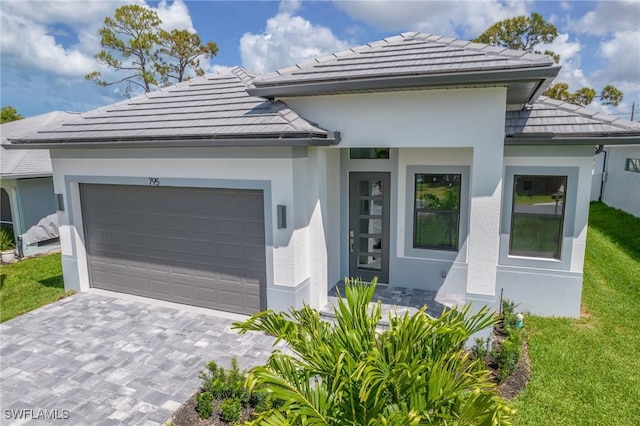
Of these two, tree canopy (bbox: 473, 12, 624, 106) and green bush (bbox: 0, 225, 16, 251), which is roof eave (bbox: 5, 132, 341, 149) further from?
tree canopy (bbox: 473, 12, 624, 106)

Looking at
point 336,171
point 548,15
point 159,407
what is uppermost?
point 548,15

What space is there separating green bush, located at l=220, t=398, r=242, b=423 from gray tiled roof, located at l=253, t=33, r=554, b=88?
5.76 m

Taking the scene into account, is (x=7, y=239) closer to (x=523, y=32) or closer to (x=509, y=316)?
(x=509, y=316)

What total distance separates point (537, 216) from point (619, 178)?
1774 centimetres

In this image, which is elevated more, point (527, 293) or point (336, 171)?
point (336, 171)

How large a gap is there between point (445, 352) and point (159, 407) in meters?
4.24

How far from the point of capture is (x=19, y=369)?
6.31 m

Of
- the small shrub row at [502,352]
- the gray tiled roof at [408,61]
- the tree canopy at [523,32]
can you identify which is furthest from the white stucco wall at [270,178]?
the tree canopy at [523,32]

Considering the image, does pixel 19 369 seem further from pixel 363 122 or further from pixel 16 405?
pixel 363 122

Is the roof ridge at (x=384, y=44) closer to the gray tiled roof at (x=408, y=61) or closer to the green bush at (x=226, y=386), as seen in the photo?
the gray tiled roof at (x=408, y=61)

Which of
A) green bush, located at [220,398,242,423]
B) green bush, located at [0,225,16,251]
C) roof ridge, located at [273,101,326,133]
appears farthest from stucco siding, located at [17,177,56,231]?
green bush, located at [220,398,242,423]

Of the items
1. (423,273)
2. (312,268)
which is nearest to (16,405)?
(312,268)

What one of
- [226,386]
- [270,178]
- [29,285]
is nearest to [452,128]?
[270,178]

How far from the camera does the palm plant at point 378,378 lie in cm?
290
